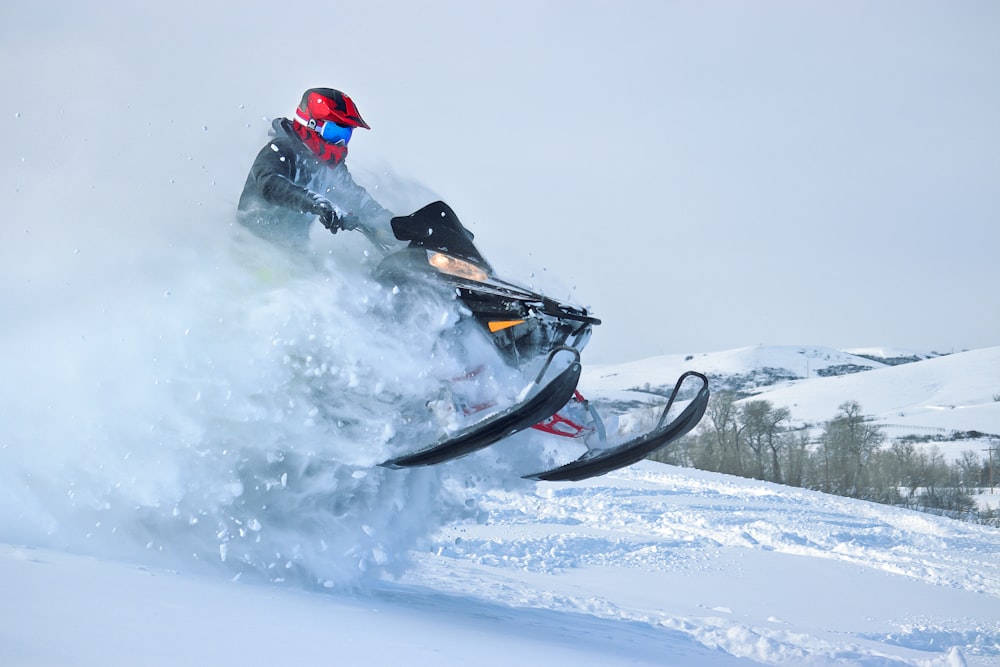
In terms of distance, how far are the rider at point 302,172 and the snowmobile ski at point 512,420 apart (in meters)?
1.42

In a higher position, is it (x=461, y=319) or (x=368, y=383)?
(x=461, y=319)

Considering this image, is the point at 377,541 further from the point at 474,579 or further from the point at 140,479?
the point at 474,579

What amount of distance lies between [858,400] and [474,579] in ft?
298

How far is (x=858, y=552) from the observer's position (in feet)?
35.9

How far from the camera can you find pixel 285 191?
489cm

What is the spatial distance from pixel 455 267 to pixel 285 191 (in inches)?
43.4

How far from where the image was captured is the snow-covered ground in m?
2.87

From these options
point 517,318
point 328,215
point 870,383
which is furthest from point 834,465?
point 870,383

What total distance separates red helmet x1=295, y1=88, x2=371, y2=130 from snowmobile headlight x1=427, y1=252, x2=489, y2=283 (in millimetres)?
1128

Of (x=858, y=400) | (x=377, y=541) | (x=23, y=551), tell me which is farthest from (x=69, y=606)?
(x=858, y=400)

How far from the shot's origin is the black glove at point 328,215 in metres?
4.69

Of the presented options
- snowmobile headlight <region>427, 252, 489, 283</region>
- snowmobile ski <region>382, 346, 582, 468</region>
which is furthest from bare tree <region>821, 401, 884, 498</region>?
snowmobile ski <region>382, 346, 582, 468</region>

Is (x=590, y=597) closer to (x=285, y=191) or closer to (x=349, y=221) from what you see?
(x=349, y=221)

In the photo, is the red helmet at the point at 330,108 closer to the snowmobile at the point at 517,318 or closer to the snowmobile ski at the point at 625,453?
the snowmobile at the point at 517,318
